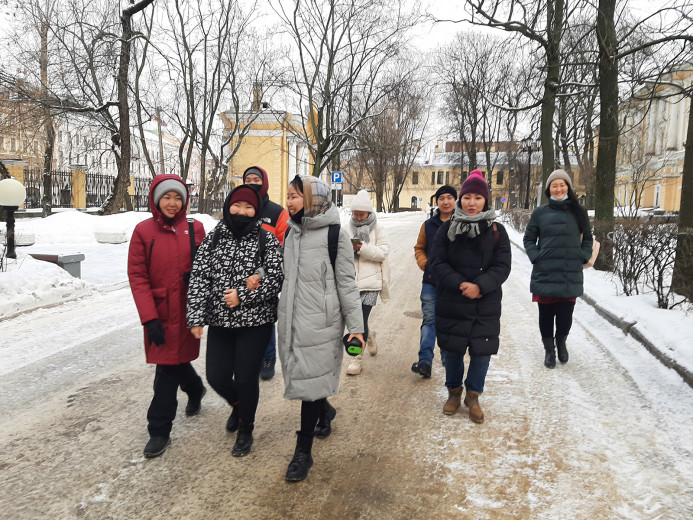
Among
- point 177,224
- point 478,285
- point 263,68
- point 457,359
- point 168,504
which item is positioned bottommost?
point 168,504

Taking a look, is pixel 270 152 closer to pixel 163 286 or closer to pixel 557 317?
pixel 557 317

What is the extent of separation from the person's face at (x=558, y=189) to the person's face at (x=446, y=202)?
117 centimetres

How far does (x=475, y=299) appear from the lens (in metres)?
3.73

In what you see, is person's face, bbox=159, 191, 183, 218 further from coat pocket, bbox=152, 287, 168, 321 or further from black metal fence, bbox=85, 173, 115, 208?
black metal fence, bbox=85, 173, 115, 208

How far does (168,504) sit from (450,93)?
38209mm

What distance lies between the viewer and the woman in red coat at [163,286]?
3.17m

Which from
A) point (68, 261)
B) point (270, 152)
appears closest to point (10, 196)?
point (68, 261)

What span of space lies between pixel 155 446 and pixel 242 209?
5.38 feet

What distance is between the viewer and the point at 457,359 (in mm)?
3939

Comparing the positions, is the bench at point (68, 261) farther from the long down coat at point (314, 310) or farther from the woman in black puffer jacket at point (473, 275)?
the woman in black puffer jacket at point (473, 275)

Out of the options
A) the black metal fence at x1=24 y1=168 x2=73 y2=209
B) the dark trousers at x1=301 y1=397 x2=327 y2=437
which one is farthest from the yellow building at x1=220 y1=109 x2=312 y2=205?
the dark trousers at x1=301 y1=397 x2=327 y2=437

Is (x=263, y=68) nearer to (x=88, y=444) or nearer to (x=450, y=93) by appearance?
(x=450, y=93)

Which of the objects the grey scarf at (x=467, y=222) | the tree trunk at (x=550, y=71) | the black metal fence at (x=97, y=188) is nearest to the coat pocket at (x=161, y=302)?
the grey scarf at (x=467, y=222)

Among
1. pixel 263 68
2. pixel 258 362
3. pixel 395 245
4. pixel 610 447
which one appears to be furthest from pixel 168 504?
pixel 263 68
